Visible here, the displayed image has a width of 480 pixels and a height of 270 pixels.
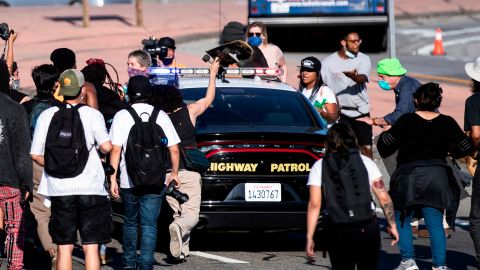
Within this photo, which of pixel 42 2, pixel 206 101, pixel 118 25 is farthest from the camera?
pixel 42 2

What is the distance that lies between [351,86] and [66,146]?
5406mm

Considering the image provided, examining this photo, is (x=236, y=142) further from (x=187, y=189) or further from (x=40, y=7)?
(x=40, y=7)

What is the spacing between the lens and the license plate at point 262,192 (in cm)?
1049

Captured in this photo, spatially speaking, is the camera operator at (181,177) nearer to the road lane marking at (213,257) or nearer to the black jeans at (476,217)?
the road lane marking at (213,257)

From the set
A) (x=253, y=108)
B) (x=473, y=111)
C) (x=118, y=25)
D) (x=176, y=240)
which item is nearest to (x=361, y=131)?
(x=253, y=108)

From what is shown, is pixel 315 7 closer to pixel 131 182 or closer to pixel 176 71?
pixel 176 71

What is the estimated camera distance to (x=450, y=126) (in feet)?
30.9

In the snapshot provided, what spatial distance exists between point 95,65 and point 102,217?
2.56 meters

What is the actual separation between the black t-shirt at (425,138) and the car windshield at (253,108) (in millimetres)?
1806

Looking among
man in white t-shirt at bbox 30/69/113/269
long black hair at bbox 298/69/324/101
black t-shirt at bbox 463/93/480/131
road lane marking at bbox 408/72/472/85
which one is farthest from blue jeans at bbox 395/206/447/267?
road lane marking at bbox 408/72/472/85

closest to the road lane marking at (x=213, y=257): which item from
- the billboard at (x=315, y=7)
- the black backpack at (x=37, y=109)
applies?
the black backpack at (x=37, y=109)

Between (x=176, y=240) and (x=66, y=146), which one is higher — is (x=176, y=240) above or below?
below

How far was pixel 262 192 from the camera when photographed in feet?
34.5

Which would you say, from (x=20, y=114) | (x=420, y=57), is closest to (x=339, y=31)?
(x=420, y=57)
